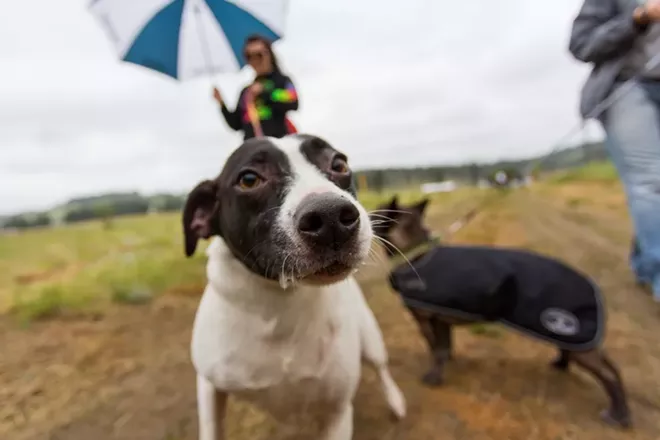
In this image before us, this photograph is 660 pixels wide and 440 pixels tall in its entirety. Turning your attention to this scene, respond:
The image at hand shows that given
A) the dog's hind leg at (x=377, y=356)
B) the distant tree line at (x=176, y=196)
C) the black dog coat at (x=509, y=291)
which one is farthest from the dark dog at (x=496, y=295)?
the distant tree line at (x=176, y=196)

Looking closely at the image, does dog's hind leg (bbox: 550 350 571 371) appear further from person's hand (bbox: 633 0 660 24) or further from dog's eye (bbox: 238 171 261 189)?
dog's eye (bbox: 238 171 261 189)

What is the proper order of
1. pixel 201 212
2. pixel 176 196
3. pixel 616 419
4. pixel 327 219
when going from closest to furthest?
pixel 327 219
pixel 201 212
pixel 616 419
pixel 176 196

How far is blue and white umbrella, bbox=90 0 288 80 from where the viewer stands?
127cm

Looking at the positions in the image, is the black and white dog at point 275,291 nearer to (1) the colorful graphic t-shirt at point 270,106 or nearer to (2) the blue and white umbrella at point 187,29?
(1) the colorful graphic t-shirt at point 270,106

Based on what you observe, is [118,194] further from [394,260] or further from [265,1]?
[394,260]

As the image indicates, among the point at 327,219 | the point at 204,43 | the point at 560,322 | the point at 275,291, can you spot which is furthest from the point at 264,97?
the point at 560,322

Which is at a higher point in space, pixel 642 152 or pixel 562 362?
pixel 642 152

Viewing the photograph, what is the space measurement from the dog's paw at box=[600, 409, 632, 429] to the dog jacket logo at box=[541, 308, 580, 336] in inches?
7.4

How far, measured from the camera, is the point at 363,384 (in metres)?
1.37

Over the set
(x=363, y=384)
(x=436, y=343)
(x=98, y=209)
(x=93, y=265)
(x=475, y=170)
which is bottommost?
(x=363, y=384)

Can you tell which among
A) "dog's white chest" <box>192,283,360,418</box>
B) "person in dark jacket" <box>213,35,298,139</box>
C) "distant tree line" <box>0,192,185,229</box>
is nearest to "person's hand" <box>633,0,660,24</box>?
"person in dark jacket" <box>213,35,298,139</box>

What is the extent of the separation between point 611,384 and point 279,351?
30.0 inches

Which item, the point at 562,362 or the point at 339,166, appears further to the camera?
the point at 562,362

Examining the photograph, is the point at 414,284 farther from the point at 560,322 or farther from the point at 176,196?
the point at 176,196
